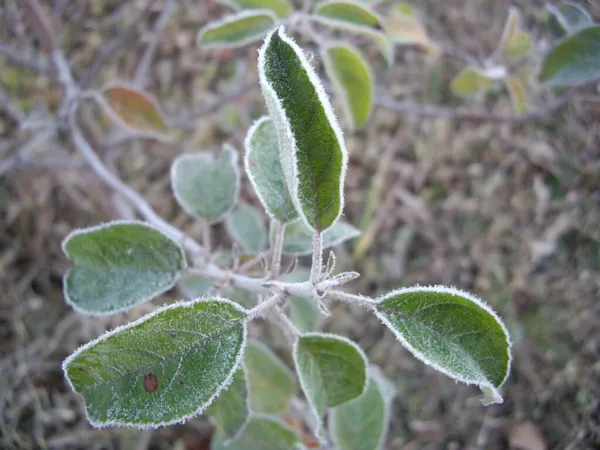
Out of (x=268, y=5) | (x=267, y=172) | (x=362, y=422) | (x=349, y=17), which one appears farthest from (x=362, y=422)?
(x=268, y=5)

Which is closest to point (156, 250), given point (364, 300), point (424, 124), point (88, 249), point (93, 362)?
point (88, 249)

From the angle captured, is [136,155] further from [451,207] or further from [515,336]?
[515,336]

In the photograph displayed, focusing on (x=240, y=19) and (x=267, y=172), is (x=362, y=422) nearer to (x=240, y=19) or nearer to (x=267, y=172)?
(x=267, y=172)

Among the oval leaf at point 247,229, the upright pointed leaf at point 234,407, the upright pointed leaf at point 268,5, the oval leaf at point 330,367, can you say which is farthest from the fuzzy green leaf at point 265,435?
the upright pointed leaf at point 268,5

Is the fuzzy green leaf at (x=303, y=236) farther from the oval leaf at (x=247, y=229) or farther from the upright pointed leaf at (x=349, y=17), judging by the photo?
the upright pointed leaf at (x=349, y=17)

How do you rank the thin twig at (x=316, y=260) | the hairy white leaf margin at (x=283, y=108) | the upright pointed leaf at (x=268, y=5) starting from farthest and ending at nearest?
1. the upright pointed leaf at (x=268, y=5)
2. the thin twig at (x=316, y=260)
3. the hairy white leaf margin at (x=283, y=108)

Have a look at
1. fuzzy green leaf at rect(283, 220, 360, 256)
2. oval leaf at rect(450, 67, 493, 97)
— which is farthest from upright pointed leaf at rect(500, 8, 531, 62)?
fuzzy green leaf at rect(283, 220, 360, 256)

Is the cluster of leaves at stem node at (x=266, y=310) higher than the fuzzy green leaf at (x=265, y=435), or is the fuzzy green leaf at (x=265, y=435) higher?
the cluster of leaves at stem node at (x=266, y=310)
